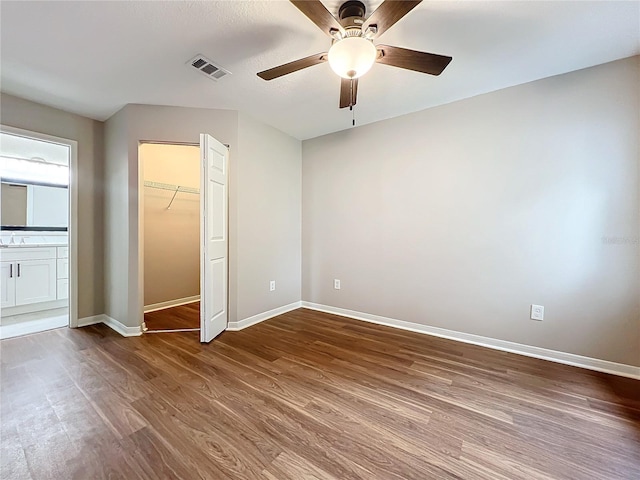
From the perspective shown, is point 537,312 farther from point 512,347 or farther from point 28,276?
point 28,276

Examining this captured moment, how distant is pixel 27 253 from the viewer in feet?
11.8

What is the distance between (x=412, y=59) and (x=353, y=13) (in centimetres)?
44

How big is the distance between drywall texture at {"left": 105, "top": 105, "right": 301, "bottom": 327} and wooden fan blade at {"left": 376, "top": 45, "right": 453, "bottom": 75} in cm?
191

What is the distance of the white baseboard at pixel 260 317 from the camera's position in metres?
3.01

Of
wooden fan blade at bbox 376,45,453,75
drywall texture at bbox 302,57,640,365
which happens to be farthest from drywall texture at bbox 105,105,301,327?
wooden fan blade at bbox 376,45,453,75

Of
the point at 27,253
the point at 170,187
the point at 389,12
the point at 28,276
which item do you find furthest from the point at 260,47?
the point at 28,276

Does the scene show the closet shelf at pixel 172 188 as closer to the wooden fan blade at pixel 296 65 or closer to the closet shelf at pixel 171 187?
the closet shelf at pixel 171 187

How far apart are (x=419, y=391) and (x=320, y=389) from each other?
2.29ft

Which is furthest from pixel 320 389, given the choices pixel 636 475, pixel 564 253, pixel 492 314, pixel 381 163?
pixel 381 163

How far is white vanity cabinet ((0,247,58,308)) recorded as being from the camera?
135 inches

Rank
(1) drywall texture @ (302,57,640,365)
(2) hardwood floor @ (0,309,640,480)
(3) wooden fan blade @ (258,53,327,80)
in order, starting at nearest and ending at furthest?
(2) hardwood floor @ (0,309,640,480), (3) wooden fan blade @ (258,53,327,80), (1) drywall texture @ (302,57,640,365)

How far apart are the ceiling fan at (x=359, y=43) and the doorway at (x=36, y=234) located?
11.0 feet

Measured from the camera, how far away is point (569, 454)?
1.31 metres

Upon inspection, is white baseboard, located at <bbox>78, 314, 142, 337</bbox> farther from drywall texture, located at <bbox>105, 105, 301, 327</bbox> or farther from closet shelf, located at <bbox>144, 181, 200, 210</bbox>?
closet shelf, located at <bbox>144, 181, 200, 210</bbox>
